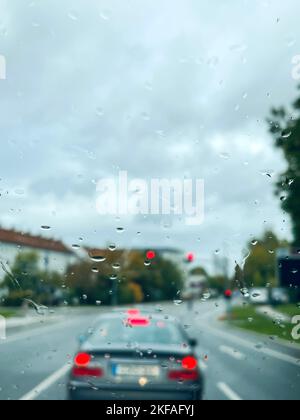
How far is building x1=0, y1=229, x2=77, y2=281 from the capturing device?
5.31 m

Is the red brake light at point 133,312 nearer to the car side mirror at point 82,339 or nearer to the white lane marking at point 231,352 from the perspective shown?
the car side mirror at point 82,339

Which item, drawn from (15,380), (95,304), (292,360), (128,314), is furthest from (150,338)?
(292,360)

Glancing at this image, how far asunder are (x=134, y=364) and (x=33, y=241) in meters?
1.41

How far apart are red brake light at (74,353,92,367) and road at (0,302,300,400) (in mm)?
288

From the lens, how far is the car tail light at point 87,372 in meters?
5.08

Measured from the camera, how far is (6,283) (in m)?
4.91

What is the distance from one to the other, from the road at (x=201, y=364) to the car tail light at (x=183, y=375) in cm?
38

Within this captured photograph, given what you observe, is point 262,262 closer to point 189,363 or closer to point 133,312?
point 189,363

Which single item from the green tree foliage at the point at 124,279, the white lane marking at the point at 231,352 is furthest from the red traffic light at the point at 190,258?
the white lane marking at the point at 231,352

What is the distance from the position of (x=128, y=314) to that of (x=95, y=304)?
0.43 metres

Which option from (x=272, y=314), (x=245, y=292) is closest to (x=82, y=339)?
(x=245, y=292)

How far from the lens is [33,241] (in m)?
5.57

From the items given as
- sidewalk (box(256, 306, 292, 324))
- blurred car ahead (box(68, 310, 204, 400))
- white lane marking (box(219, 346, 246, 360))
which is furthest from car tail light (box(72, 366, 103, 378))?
white lane marking (box(219, 346, 246, 360))

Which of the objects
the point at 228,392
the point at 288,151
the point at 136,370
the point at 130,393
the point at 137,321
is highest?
the point at 288,151
